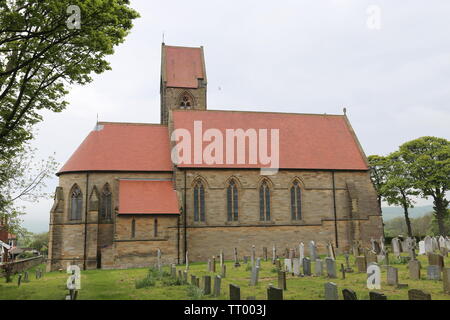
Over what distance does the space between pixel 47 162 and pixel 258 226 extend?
16013 millimetres

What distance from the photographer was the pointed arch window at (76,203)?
93.6 ft

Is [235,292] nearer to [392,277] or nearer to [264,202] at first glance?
[392,277]

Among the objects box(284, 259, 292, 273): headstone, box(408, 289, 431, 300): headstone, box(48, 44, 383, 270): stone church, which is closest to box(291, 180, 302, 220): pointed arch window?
box(48, 44, 383, 270): stone church

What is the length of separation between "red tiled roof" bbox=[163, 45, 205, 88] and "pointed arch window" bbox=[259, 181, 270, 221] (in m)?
14.3

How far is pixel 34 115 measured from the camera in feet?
54.4

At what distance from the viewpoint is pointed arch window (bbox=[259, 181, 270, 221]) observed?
99.7 feet

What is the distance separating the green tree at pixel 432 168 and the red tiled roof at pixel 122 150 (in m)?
26.3

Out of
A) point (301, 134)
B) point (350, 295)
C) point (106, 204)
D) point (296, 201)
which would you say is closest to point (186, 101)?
point (301, 134)

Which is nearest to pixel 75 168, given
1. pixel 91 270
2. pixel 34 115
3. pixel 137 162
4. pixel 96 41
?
pixel 137 162

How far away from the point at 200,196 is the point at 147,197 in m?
3.89

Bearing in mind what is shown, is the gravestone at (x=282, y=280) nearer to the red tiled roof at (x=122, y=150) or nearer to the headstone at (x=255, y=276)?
the headstone at (x=255, y=276)

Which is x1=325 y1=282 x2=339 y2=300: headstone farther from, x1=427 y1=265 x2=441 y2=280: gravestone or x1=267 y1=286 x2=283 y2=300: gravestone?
x1=427 y1=265 x2=441 y2=280: gravestone

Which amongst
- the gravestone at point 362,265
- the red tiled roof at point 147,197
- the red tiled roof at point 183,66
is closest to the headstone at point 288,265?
the gravestone at point 362,265
